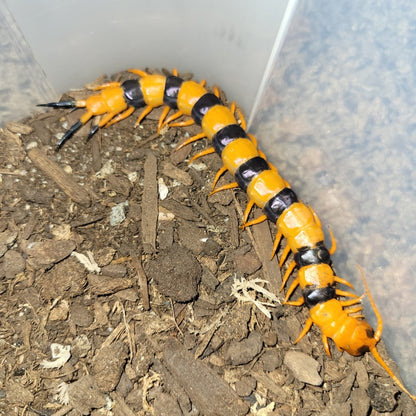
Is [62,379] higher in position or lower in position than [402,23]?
lower

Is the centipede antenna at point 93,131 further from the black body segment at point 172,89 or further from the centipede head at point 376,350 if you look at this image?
the centipede head at point 376,350

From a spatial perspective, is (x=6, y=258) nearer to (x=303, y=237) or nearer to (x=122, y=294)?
(x=122, y=294)

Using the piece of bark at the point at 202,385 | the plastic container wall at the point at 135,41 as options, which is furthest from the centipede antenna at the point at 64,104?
the piece of bark at the point at 202,385

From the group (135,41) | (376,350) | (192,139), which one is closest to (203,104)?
(192,139)

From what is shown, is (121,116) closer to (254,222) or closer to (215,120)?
(215,120)

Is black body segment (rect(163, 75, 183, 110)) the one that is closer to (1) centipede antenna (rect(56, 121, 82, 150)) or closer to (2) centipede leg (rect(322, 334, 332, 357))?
(1) centipede antenna (rect(56, 121, 82, 150))

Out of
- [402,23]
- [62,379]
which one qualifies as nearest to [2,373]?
[62,379]
